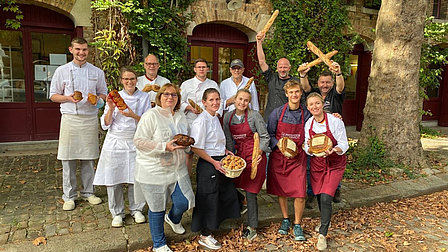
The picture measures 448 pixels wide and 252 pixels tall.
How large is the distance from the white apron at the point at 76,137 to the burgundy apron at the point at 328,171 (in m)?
2.71

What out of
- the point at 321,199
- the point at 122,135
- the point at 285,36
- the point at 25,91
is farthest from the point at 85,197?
the point at 285,36

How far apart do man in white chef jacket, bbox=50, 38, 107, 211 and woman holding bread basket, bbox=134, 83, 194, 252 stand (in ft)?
4.35

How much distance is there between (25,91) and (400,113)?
7.85 metres

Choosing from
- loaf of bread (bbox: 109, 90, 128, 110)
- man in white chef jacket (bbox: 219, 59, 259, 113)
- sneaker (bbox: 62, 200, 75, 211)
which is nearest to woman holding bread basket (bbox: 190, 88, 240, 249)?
loaf of bread (bbox: 109, 90, 128, 110)

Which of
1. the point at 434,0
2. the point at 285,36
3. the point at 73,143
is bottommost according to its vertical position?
the point at 73,143

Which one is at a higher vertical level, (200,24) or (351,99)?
(200,24)

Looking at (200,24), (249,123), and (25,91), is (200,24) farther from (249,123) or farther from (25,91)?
(249,123)

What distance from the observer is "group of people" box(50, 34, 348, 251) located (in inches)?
126

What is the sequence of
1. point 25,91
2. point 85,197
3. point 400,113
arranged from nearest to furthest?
point 85,197 < point 400,113 < point 25,91

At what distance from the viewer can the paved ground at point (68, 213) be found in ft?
11.1

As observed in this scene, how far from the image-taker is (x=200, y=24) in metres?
8.27

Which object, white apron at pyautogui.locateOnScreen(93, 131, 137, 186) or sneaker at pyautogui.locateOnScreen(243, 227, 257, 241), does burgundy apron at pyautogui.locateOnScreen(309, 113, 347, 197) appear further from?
white apron at pyautogui.locateOnScreen(93, 131, 137, 186)

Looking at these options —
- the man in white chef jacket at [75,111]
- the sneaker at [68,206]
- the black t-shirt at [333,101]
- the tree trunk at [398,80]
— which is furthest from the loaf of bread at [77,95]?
the tree trunk at [398,80]

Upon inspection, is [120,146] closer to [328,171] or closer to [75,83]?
[75,83]
